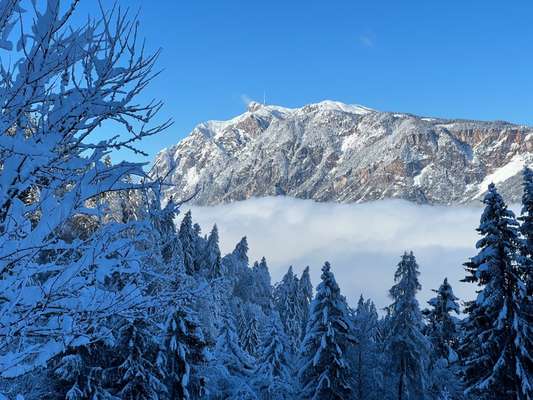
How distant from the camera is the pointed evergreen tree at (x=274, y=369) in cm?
2491

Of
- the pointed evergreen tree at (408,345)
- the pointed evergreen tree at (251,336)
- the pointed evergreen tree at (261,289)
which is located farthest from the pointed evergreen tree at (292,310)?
the pointed evergreen tree at (408,345)

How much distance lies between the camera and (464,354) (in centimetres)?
1825

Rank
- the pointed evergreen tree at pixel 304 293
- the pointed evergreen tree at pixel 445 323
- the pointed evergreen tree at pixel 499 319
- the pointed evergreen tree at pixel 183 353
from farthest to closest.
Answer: the pointed evergreen tree at pixel 304 293 < the pointed evergreen tree at pixel 445 323 < the pointed evergreen tree at pixel 183 353 < the pointed evergreen tree at pixel 499 319

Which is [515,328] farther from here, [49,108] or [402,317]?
[49,108]

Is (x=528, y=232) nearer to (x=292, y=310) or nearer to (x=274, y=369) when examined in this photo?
(x=274, y=369)

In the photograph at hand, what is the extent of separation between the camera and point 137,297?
361 cm

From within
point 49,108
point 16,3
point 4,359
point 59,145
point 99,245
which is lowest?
point 4,359

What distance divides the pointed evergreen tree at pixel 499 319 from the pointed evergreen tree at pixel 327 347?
22.8 feet

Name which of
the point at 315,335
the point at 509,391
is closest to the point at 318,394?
the point at 315,335

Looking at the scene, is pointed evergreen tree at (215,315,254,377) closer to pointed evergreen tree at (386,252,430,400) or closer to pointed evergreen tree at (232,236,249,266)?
pointed evergreen tree at (386,252,430,400)

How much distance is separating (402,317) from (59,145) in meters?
25.5

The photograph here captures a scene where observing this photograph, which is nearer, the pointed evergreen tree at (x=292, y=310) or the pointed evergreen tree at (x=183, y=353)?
the pointed evergreen tree at (x=183, y=353)

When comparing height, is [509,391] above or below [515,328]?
below

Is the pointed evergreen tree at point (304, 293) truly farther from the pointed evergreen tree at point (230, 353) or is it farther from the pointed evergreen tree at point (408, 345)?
the pointed evergreen tree at point (408, 345)
